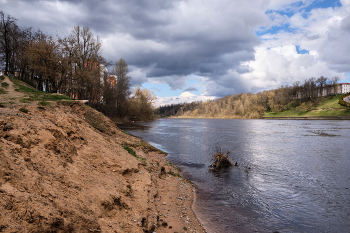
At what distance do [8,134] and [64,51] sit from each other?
123ft

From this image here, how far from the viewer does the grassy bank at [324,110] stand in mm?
95706

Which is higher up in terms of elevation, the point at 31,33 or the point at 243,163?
the point at 31,33

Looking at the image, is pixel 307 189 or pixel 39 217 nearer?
pixel 39 217

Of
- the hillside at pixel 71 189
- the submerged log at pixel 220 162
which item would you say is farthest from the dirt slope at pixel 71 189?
the submerged log at pixel 220 162

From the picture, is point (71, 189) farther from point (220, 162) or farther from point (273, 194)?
point (220, 162)

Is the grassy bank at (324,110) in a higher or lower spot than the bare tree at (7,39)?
lower

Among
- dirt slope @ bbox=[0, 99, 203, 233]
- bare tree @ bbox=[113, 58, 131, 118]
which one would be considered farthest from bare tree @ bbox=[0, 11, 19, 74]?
dirt slope @ bbox=[0, 99, 203, 233]

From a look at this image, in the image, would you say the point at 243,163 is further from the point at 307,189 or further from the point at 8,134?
the point at 8,134

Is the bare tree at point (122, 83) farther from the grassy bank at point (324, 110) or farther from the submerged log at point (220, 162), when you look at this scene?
the grassy bank at point (324, 110)

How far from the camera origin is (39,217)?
3480 mm

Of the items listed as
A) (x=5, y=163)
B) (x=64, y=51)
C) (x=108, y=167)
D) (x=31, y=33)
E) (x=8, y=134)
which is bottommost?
(x=108, y=167)

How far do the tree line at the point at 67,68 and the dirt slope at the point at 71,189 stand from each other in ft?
93.4

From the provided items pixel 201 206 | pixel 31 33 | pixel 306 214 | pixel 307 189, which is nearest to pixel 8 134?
pixel 201 206

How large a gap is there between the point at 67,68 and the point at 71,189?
34001mm
